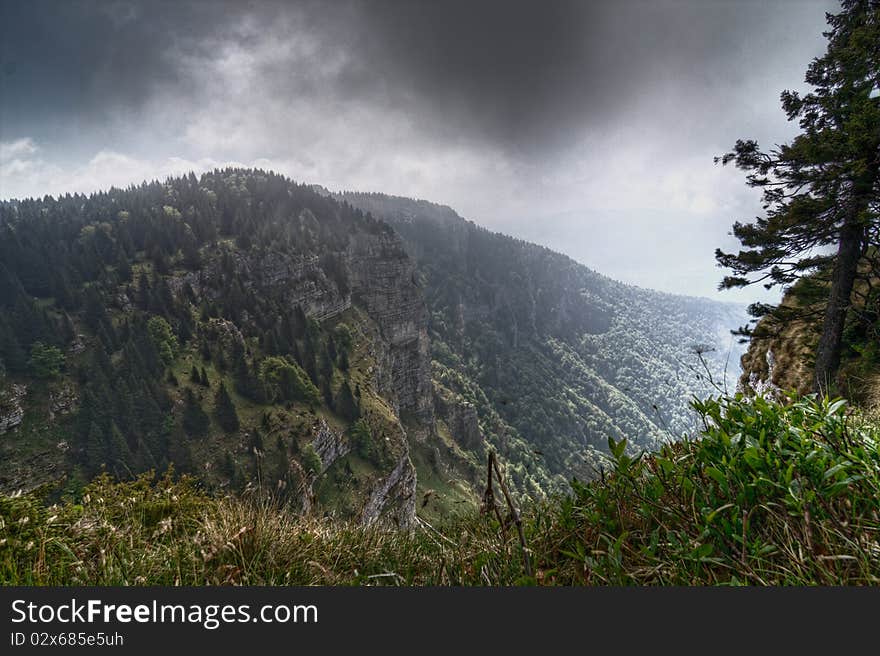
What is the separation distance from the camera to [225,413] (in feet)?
222

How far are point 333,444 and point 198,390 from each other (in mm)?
30418

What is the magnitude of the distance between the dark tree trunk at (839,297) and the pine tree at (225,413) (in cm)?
7750

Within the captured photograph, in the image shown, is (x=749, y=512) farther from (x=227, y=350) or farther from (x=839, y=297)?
(x=227, y=350)

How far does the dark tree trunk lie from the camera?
10.9 metres

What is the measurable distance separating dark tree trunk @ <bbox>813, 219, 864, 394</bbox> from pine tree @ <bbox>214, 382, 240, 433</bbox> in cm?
7750

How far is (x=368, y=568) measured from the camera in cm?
330

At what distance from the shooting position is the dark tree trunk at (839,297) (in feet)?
35.7

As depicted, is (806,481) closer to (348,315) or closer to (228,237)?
(348,315)

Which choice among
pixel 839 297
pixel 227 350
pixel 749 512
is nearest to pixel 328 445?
pixel 227 350

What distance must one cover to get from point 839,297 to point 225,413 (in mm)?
79846

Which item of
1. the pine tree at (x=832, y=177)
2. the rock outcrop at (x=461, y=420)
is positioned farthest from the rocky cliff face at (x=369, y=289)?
the pine tree at (x=832, y=177)

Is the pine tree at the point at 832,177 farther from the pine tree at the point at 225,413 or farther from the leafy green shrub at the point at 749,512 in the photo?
the pine tree at the point at 225,413

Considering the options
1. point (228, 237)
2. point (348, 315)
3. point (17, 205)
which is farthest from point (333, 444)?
point (17, 205)

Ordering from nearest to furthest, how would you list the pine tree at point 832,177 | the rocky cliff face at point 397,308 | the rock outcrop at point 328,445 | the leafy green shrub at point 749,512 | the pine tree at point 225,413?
the leafy green shrub at point 749,512 < the pine tree at point 832,177 < the pine tree at point 225,413 < the rock outcrop at point 328,445 < the rocky cliff face at point 397,308
